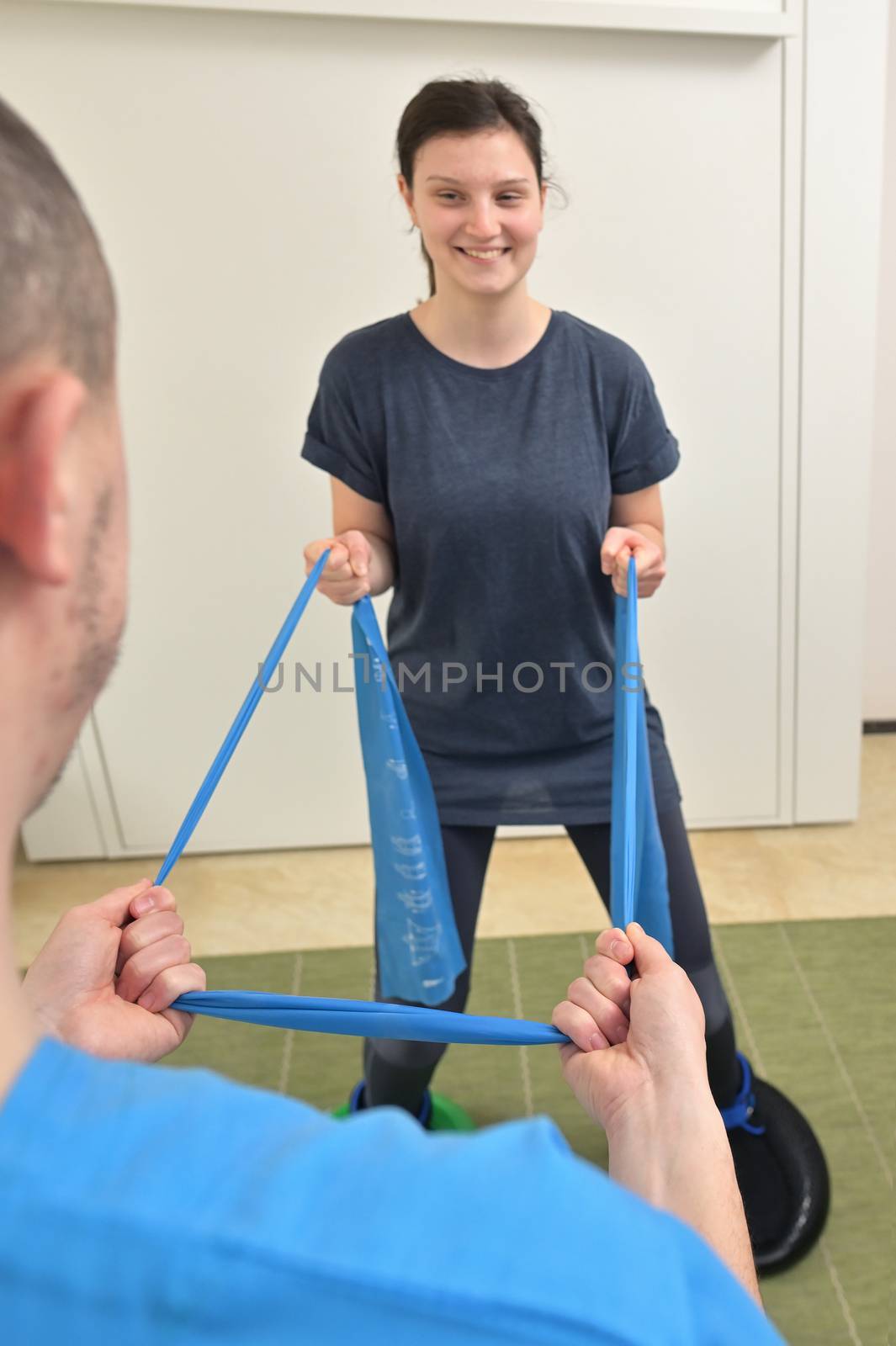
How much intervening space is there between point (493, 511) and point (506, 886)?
44.0 inches

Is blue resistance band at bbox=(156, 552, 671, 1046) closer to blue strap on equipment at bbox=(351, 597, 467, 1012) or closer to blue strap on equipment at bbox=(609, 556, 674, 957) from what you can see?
blue strap on equipment at bbox=(609, 556, 674, 957)

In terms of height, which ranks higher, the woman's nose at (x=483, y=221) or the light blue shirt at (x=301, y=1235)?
the woman's nose at (x=483, y=221)

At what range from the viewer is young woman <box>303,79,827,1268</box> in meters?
1.16

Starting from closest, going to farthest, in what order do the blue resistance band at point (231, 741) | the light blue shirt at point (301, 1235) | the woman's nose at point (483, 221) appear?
the light blue shirt at point (301, 1235), the blue resistance band at point (231, 741), the woman's nose at point (483, 221)

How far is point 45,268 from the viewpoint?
384mm

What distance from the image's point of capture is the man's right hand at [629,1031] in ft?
2.15

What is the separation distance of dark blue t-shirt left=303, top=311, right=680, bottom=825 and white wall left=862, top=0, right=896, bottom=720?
1184mm

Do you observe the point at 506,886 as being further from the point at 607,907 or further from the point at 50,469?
the point at 50,469

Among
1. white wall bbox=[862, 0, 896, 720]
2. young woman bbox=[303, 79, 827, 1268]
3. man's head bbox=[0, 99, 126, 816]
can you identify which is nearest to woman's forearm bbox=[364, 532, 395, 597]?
young woman bbox=[303, 79, 827, 1268]

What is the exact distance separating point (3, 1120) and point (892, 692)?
2496mm

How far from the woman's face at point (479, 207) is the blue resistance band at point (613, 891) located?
355mm

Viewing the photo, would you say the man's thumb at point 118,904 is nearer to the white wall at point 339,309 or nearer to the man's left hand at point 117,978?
the man's left hand at point 117,978

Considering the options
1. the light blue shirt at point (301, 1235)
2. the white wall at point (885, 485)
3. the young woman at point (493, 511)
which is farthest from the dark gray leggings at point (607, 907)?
the white wall at point (885, 485)

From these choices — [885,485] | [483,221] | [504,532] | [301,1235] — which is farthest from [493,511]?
A: [885,485]
